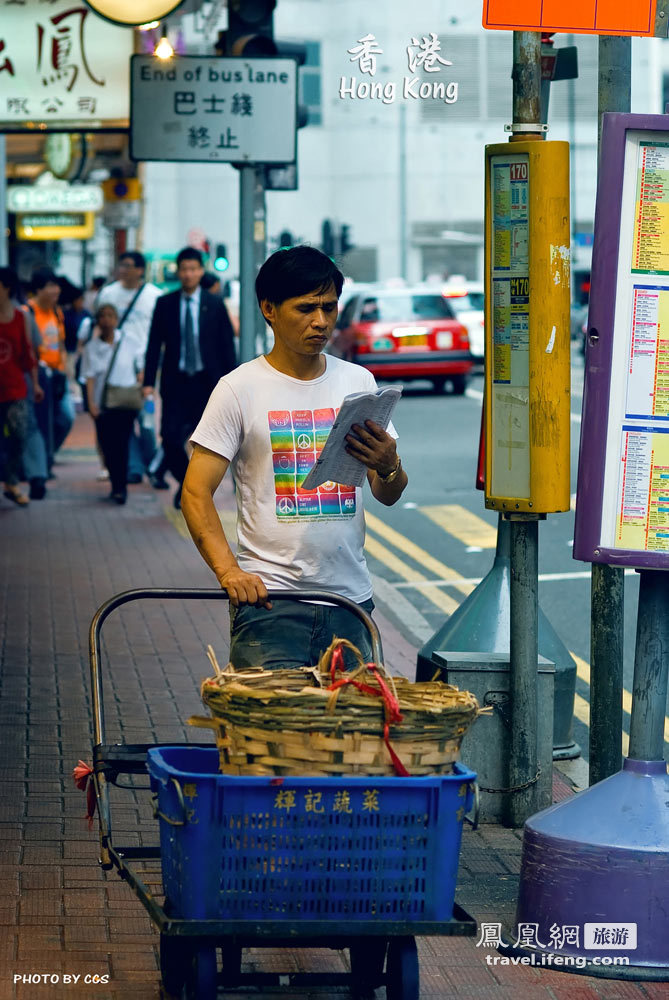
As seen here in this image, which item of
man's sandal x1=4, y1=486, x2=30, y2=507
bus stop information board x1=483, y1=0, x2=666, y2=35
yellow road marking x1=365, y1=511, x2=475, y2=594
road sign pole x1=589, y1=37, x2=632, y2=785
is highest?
bus stop information board x1=483, y1=0, x2=666, y2=35

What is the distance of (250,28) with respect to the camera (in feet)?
30.1

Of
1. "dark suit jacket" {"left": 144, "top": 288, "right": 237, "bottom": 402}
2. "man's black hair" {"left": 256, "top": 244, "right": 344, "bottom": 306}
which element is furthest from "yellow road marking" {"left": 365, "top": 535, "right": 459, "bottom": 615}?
"man's black hair" {"left": 256, "top": 244, "right": 344, "bottom": 306}

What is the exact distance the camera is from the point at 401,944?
3.72 metres

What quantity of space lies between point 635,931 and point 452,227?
50237 millimetres

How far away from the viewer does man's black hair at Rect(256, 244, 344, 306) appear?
429cm

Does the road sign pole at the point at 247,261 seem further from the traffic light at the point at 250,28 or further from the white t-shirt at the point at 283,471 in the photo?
the white t-shirt at the point at 283,471

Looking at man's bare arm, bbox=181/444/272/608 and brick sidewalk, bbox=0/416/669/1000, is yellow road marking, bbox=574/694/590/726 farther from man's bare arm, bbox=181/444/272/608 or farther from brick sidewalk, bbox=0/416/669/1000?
man's bare arm, bbox=181/444/272/608

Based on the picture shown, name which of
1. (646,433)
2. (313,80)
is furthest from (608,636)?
(313,80)

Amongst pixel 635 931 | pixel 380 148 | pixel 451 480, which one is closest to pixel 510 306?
pixel 635 931

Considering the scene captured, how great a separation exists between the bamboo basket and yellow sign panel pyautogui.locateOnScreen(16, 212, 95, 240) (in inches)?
1152

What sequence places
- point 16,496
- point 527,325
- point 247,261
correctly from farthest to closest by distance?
point 16,496, point 247,261, point 527,325

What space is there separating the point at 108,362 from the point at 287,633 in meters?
10.2

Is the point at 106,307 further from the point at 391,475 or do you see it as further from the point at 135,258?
the point at 391,475

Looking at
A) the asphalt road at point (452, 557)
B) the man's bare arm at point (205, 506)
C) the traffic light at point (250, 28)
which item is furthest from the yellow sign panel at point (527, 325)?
the traffic light at point (250, 28)
